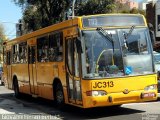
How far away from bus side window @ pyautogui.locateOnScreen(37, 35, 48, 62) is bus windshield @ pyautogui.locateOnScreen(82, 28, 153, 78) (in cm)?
353

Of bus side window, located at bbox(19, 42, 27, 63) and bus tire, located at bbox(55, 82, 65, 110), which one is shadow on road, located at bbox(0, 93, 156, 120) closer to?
bus tire, located at bbox(55, 82, 65, 110)

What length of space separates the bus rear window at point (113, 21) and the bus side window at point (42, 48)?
3.23 m

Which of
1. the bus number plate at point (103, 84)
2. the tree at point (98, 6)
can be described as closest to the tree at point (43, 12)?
the tree at point (98, 6)

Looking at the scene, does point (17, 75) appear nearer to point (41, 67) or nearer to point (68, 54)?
point (41, 67)

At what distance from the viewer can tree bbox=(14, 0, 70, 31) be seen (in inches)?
1542

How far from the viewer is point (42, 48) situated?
16.7 metres

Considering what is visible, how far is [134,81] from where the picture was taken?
13.0 m

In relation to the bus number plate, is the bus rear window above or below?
above

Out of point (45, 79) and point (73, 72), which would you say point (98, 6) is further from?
point (73, 72)

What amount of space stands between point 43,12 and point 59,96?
25.5 meters

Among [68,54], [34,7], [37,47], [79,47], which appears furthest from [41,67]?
[34,7]

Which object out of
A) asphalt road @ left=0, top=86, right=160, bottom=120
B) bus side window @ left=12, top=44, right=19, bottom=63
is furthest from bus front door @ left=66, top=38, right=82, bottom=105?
bus side window @ left=12, top=44, right=19, bottom=63

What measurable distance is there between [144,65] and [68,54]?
2345mm

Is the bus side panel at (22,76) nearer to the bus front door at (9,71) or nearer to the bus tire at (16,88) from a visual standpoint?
the bus tire at (16,88)
